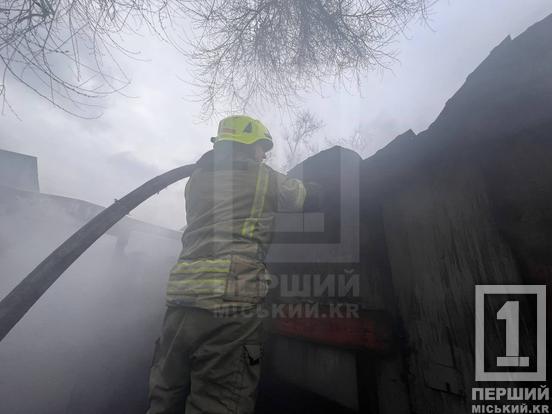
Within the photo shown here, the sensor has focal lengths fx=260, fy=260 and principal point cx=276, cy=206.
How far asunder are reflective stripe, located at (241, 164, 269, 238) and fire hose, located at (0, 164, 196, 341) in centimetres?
144

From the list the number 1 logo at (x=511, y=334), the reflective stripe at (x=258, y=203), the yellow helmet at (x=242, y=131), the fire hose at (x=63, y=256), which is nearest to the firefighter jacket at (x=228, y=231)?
the reflective stripe at (x=258, y=203)

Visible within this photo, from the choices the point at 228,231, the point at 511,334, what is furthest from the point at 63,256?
the point at 511,334

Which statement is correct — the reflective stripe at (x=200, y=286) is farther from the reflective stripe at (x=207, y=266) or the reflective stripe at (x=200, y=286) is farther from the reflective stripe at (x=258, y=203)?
the reflective stripe at (x=258, y=203)

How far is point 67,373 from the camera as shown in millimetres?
3164

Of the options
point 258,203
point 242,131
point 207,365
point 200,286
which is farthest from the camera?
point 242,131

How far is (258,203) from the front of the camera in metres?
1.89

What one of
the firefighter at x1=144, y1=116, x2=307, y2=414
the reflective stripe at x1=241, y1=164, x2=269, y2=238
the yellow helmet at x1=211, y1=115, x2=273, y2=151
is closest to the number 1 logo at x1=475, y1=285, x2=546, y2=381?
the firefighter at x1=144, y1=116, x2=307, y2=414

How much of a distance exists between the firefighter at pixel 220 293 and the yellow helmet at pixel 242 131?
0.24 m

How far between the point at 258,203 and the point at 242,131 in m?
0.70

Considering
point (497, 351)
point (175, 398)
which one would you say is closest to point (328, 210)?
point (497, 351)

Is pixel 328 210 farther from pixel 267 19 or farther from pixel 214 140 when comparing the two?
pixel 267 19

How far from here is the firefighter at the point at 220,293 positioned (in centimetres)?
148

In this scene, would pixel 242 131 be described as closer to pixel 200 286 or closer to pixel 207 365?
pixel 200 286

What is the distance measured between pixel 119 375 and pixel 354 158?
11.6 ft
